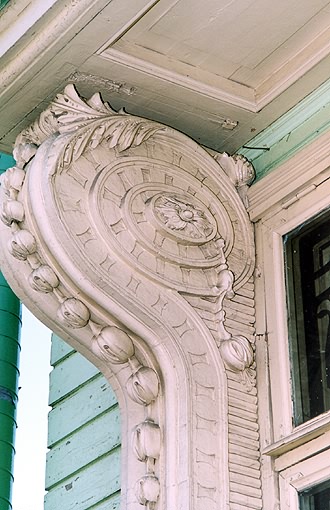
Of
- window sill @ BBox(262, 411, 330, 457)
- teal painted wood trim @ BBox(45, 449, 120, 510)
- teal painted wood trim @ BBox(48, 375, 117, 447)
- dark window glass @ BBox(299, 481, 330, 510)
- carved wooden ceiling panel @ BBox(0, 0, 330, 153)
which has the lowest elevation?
dark window glass @ BBox(299, 481, 330, 510)

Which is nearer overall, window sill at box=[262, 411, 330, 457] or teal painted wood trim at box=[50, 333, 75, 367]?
window sill at box=[262, 411, 330, 457]

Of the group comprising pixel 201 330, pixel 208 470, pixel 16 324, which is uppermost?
pixel 16 324

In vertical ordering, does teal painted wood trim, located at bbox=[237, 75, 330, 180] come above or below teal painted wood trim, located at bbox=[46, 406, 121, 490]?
above

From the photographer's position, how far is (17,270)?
163 inches

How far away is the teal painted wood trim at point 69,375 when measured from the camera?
4785mm

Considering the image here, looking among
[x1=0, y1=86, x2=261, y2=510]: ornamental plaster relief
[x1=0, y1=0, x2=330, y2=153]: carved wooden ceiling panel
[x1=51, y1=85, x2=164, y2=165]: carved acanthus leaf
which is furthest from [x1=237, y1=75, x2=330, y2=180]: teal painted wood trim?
[x1=51, y1=85, x2=164, y2=165]: carved acanthus leaf

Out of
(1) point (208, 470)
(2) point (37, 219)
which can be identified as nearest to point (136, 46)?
(2) point (37, 219)

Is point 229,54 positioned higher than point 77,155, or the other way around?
point 229,54

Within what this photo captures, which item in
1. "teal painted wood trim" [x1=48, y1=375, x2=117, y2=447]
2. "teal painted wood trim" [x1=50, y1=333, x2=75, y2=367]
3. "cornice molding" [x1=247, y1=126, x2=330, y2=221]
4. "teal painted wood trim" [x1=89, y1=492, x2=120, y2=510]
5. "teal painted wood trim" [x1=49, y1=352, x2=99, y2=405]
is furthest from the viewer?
"teal painted wood trim" [x1=50, y1=333, x2=75, y2=367]

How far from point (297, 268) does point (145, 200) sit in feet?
1.71

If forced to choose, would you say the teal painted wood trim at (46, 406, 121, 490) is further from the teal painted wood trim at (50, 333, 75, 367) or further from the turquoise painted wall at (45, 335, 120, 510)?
the teal painted wood trim at (50, 333, 75, 367)

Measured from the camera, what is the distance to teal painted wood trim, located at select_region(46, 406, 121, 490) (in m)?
4.55

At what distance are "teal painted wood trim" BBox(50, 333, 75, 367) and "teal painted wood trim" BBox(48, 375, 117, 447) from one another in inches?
7.3

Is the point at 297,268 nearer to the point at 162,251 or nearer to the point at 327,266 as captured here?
the point at 327,266
